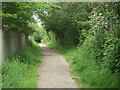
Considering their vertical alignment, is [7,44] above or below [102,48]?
above

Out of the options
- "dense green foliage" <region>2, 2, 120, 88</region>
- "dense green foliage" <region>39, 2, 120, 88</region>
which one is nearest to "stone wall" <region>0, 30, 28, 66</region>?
"dense green foliage" <region>2, 2, 120, 88</region>

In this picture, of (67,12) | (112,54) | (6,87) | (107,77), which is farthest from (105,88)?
(67,12)

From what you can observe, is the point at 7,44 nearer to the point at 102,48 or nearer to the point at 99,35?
the point at 99,35

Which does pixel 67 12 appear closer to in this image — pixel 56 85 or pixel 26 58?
pixel 26 58

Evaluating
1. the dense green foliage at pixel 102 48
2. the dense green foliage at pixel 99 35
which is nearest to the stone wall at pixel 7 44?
the dense green foliage at pixel 99 35

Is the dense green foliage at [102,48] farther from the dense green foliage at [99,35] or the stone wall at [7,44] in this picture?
the stone wall at [7,44]

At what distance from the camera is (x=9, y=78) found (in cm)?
462

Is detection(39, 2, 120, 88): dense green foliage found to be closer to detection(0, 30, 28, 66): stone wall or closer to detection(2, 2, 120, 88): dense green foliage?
detection(2, 2, 120, 88): dense green foliage

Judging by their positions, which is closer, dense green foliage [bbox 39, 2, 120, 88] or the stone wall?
dense green foliage [bbox 39, 2, 120, 88]

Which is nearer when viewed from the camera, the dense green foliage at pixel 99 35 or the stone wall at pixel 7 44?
the dense green foliage at pixel 99 35

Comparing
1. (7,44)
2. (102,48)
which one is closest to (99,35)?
(102,48)

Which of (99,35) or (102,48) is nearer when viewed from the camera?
(99,35)

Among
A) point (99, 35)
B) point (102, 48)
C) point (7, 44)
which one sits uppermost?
point (99, 35)

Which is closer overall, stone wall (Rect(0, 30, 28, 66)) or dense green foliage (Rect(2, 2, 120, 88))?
dense green foliage (Rect(2, 2, 120, 88))
